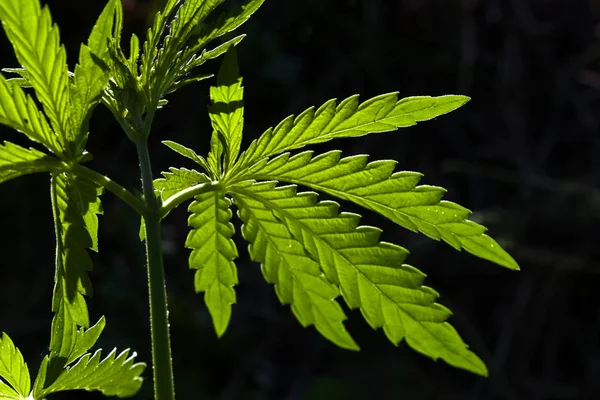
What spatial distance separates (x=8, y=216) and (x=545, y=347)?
277cm

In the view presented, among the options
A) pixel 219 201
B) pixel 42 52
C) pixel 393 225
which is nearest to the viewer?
pixel 42 52

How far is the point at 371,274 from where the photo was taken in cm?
63

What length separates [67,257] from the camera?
0.67 metres

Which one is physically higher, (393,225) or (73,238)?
(73,238)

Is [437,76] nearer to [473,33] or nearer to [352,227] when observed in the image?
[473,33]

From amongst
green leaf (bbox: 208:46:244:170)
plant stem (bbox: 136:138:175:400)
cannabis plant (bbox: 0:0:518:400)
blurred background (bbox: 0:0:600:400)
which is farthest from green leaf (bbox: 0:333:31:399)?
blurred background (bbox: 0:0:600:400)

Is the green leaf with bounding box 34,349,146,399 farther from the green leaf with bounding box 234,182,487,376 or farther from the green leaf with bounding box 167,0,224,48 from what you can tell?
the green leaf with bounding box 167,0,224,48

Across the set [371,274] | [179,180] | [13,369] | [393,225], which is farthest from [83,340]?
[393,225]

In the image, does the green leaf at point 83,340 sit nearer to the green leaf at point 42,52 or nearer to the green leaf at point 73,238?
the green leaf at point 73,238

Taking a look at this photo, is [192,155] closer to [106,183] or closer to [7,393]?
[106,183]

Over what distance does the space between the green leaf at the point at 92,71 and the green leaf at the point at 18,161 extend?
32 millimetres

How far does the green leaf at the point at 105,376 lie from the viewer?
0.56m

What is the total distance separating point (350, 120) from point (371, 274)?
0.47 ft

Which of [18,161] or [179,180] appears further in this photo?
[179,180]
